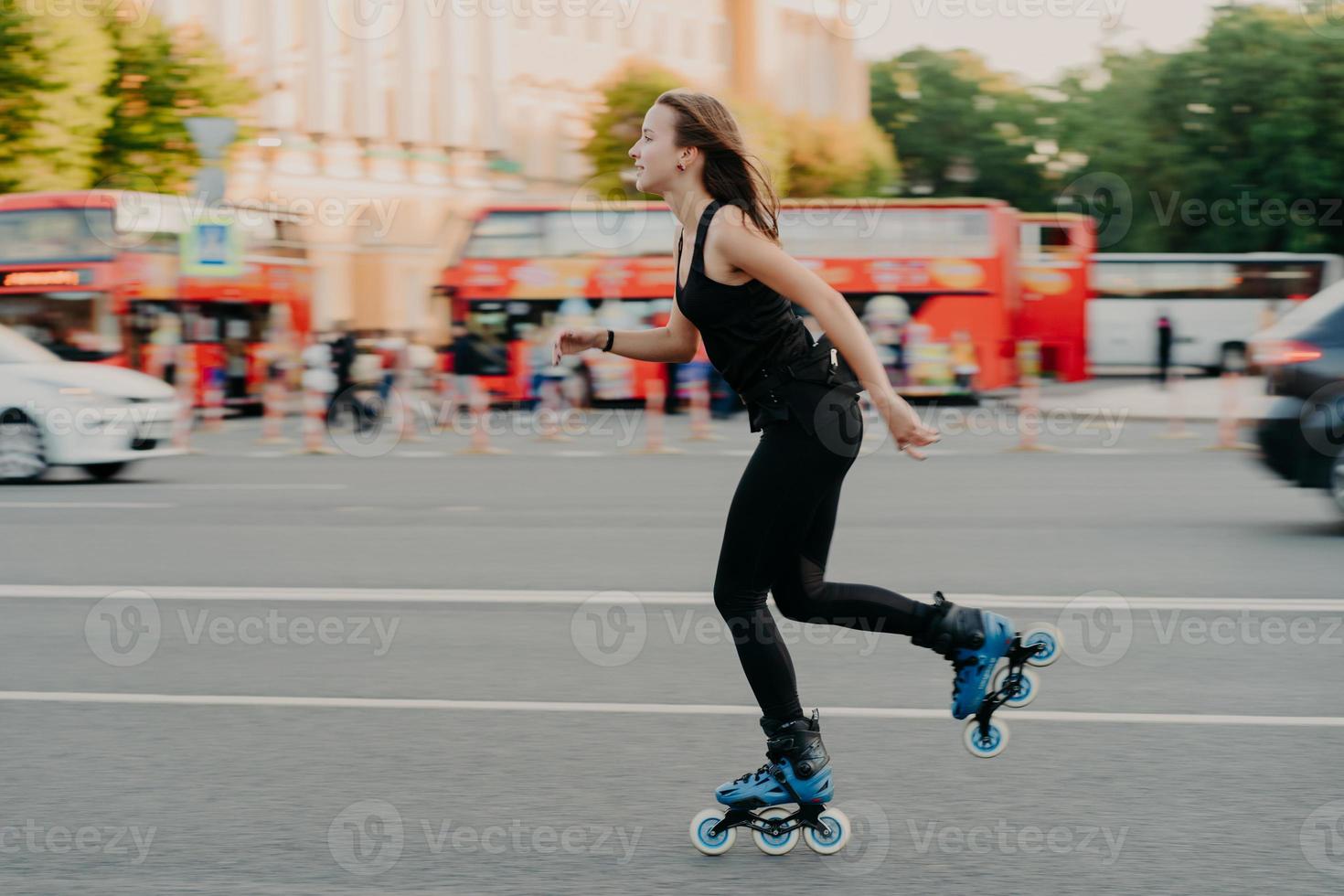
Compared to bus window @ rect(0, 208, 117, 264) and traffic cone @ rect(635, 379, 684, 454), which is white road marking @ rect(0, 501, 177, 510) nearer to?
traffic cone @ rect(635, 379, 684, 454)

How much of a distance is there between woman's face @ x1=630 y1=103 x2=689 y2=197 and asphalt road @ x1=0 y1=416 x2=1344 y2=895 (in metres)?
1.55

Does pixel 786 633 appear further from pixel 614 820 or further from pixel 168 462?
pixel 168 462

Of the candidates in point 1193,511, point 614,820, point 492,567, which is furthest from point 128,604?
point 1193,511

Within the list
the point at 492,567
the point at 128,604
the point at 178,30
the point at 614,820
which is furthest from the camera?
the point at 178,30

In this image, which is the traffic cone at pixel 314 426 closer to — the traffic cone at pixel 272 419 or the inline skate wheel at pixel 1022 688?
the traffic cone at pixel 272 419

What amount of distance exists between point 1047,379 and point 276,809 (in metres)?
35.0

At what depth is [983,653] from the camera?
4195 mm

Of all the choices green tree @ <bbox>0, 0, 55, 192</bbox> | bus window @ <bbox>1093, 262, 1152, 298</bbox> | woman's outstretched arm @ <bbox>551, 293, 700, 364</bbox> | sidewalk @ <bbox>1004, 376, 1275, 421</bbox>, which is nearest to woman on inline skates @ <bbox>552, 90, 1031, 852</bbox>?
woman's outstretched arm @ <bbox>551, 293, 700, 364</bbox>

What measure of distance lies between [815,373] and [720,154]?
547mm

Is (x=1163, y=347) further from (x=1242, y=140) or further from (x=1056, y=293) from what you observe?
(x=1242, y=140)

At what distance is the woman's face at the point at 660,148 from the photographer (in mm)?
3980

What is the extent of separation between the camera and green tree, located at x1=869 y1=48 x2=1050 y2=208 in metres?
70.8

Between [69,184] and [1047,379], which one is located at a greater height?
[69,184]

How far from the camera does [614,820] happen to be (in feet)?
13.9
